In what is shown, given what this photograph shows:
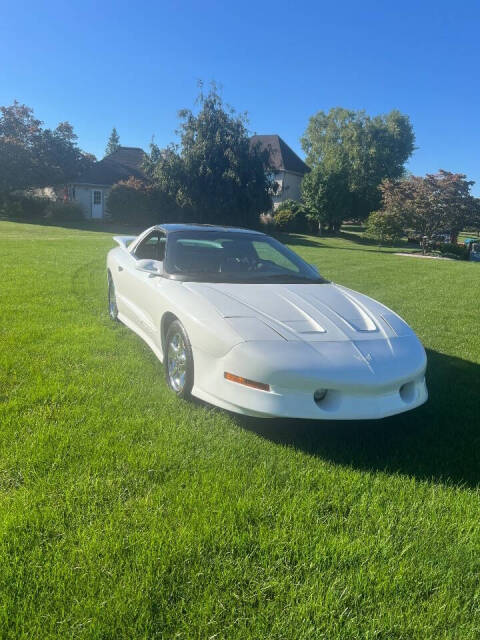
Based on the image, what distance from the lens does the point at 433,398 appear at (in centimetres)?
396

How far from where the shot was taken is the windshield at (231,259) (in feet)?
13.7

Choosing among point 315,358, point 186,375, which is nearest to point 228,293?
point 186,375

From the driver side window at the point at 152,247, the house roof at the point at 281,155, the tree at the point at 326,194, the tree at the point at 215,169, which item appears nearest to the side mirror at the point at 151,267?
the driver side window at the point at 152,247

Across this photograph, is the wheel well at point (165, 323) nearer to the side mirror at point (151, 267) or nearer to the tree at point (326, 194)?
the side mirror at point (151, 267)

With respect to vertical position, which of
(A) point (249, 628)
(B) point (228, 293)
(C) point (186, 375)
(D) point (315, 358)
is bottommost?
(A) point (249, 628)

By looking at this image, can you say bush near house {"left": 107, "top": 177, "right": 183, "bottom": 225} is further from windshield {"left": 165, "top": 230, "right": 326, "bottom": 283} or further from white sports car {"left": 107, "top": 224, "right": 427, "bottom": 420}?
white sports car {"left": 107, "top": 224, "right": 427, "bottom": 420}

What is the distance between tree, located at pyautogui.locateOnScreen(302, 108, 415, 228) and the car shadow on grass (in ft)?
113

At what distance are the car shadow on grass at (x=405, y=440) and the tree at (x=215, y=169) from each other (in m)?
25.3

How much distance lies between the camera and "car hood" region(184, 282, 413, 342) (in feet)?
10.1

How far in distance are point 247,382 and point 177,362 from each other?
0.92 metres

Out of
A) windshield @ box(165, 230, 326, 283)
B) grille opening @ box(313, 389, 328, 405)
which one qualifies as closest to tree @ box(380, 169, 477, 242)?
windshield @ box(165, 230, 326, 283)

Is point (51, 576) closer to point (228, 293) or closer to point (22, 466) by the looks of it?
point (22, 466)

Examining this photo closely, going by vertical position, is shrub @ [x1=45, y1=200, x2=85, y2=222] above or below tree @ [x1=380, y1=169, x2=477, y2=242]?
below

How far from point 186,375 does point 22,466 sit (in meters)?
1.23
